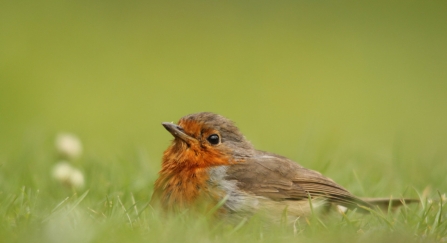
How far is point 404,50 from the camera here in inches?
738

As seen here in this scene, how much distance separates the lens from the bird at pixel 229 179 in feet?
18.9

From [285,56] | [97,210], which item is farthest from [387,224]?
[285,56]

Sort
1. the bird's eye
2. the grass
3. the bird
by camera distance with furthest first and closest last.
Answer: the bird's eye
the bird
the grass

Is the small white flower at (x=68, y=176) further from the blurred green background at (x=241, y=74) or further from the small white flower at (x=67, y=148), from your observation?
the blurred green background at (x=241, y=74)

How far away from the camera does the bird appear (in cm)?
576

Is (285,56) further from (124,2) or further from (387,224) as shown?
(387,224)

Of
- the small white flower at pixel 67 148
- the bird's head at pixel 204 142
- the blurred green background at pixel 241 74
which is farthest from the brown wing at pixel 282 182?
the small white flower at pixel 67 148

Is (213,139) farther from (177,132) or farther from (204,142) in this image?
(177,132)

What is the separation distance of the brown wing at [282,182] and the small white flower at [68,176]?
55.9 inches

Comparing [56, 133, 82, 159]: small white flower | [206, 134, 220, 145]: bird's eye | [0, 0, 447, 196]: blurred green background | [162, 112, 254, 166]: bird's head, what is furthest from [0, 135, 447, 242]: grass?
[0, 0, 447, 196]: blurred green background

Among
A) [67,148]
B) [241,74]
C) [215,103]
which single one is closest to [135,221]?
[67,148]

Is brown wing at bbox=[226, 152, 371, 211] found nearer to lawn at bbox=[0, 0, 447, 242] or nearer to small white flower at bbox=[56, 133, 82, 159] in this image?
lawn at bbox=[0, 0, 447, 242]

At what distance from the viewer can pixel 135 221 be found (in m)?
5.46

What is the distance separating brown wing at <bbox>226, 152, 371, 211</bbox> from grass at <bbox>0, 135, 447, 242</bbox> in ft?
0.59
